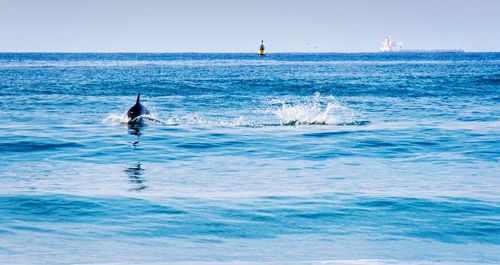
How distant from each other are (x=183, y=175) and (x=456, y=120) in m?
13.6

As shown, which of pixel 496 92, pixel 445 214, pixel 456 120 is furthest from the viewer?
pixel 496 92

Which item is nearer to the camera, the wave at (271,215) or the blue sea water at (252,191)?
the blue sea water at (252,191)

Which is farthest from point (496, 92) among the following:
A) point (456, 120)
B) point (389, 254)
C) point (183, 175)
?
point (389, 254)

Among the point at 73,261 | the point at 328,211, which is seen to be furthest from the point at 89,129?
the point at 73,261

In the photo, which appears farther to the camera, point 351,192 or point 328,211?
point 351,192

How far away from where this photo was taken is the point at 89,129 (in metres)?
20.5

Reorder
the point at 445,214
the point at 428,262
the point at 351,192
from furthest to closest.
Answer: the point at 351,192 < the point at 445,214 < the point at 428,262

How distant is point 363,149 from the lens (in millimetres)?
15891

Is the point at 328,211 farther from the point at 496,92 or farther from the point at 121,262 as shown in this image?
the point at 496,92

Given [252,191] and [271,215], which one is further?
[252,191]

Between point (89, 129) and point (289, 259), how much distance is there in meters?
14.2

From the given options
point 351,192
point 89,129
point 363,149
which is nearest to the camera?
point 351,192

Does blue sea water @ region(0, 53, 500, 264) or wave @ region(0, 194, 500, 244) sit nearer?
blue sea water @ region(0, 53, 500, 264)

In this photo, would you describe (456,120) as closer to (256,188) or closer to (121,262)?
(256,188)
